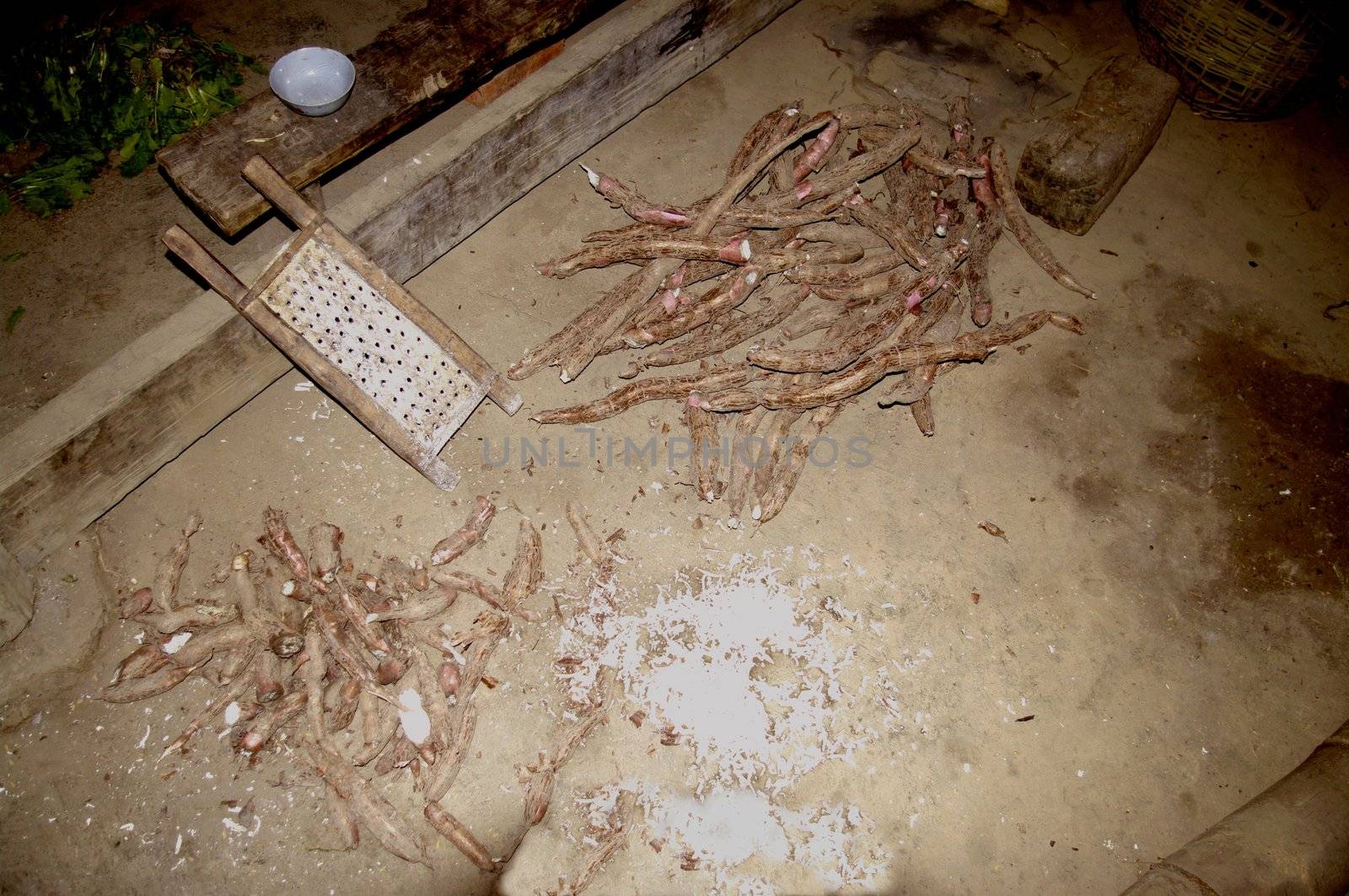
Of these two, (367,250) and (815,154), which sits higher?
(815,154)

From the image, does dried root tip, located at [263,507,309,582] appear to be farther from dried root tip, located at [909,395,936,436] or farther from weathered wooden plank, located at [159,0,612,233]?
dried root tip, located at [909,395,936,436]

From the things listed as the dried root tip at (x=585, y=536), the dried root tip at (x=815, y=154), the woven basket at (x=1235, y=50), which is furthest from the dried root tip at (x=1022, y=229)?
the dried root tip at (x=585, y=536)

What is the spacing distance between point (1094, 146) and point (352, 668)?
5345 millimetres

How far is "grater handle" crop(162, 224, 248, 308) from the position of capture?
331 centimetres

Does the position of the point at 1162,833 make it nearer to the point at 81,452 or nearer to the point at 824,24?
the point at 81,452

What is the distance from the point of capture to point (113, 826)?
10.0ft

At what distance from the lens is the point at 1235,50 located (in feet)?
17.2

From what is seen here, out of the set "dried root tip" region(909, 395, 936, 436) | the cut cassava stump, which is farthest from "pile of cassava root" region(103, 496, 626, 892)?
the cut cassava stump

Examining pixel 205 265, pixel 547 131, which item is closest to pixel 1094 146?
pixel 547 131

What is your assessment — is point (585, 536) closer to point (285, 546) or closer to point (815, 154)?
point (285, 546)

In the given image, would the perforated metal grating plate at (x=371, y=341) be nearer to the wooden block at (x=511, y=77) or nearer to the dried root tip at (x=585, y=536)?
the dried root tip at (x=585, y=536)

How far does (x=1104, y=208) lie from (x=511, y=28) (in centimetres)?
408

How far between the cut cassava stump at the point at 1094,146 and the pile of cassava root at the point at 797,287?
0.70ft

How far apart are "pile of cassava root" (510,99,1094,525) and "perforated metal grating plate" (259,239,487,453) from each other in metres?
0.58
